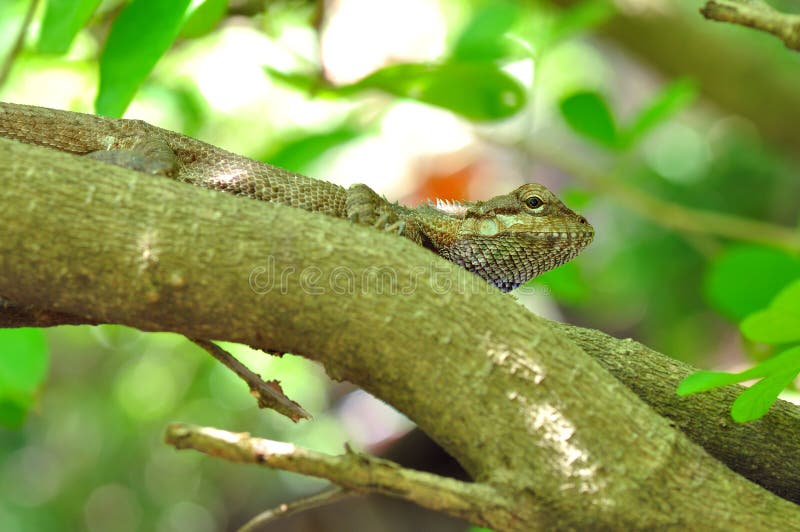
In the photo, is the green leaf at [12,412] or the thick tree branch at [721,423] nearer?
the thick tree branch at [721,423]

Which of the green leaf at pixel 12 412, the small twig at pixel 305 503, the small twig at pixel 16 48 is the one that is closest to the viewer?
the small twig at pixel 305 503

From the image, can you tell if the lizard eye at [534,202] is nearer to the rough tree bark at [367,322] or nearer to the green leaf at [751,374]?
the rough tree bark at [367,322]

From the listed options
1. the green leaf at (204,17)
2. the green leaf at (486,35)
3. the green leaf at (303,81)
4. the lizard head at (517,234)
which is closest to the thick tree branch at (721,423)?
the lizard head at (517,234)

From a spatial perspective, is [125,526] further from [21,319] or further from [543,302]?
[21,319]

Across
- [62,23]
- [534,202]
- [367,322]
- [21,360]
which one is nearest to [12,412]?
[21,360]

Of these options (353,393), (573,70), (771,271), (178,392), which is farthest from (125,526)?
(573,70)
